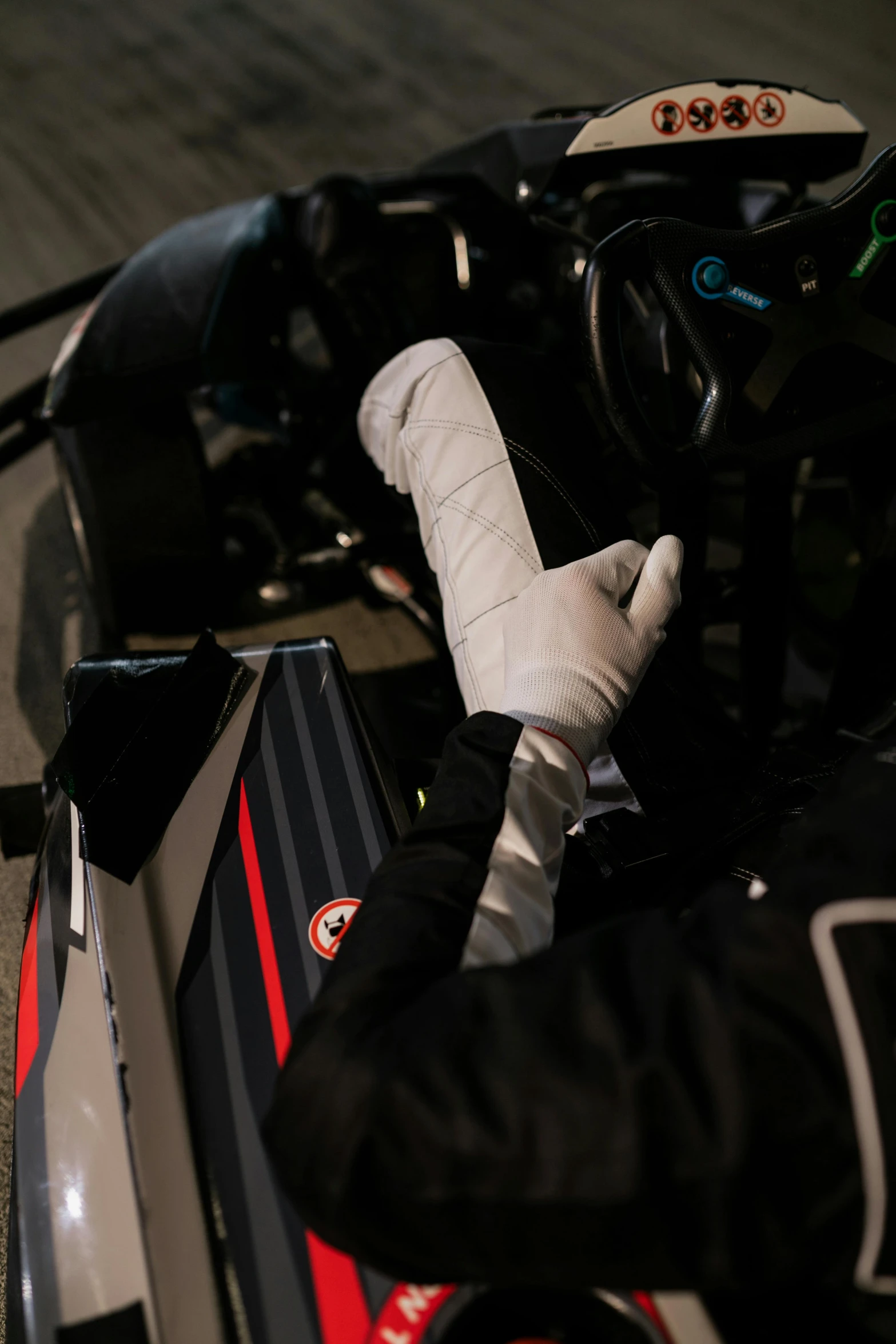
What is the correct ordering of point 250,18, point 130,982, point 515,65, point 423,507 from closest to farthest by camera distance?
1. point 130,982
2. point 423,507
3. point 515,65
4. point 250,18

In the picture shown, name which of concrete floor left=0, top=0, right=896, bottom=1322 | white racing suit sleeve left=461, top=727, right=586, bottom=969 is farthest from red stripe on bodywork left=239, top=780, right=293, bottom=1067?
concrete floor left=0, top=0, right=896, bottom=1322

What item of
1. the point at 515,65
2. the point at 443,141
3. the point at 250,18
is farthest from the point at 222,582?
the point at 250,18

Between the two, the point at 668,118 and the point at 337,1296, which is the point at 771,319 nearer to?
the point at 668,118

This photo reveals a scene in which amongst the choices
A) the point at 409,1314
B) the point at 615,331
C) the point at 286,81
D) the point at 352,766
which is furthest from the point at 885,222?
the point at 286,81

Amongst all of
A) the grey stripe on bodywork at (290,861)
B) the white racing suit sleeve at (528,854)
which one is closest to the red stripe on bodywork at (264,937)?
the grey stripe on bodywork at (290,861)

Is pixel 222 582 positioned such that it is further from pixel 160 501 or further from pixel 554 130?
pixel 554 130

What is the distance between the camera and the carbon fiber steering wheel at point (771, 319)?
0.74 m

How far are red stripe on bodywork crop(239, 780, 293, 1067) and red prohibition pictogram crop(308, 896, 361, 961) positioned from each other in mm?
31

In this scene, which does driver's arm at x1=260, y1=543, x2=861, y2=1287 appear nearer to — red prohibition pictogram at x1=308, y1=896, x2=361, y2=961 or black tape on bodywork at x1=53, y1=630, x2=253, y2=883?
red prohibition pictogram at x1=308, y1=896, x2=361, y2=961

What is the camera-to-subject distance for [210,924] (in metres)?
0.65

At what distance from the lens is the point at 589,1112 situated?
425 millimetres

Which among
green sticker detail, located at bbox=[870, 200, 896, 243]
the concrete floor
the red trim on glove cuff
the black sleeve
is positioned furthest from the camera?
the concrete floor

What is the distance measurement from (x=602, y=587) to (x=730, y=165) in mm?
720

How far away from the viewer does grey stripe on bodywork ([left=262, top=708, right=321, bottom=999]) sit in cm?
63
